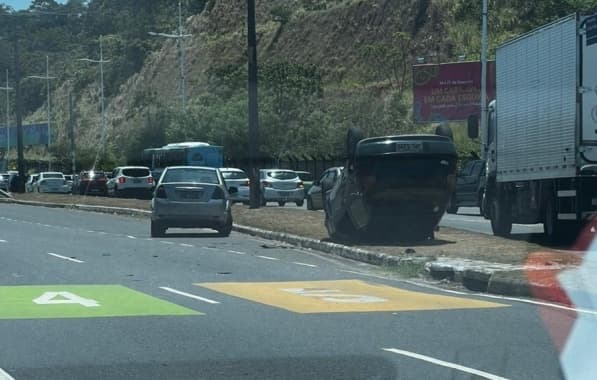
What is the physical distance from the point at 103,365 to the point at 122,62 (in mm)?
109648

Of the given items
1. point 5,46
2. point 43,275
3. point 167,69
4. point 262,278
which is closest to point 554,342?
point 262,278

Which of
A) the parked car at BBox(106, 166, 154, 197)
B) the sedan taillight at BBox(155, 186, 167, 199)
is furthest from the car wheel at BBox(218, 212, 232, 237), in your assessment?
the parked car at BBox(106, 166, 154, 197)

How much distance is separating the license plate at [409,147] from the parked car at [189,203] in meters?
5.82

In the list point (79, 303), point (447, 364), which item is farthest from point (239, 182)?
point (447, 364)

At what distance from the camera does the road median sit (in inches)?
596

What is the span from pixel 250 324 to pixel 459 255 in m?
7.31

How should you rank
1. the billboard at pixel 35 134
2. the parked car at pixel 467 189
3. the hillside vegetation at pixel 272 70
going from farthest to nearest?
the billboard at pixel 35 134 → the hillside vegetation at pixel 272 70 → the parked car at pixel 467 189

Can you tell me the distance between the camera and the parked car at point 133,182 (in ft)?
171

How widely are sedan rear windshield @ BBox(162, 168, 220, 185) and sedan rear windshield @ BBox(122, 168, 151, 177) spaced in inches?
1052

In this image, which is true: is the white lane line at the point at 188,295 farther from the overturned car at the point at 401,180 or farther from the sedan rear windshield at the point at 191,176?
the sedan rear windshield at the point at 191,176

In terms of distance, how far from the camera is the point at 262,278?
17062 millimetres

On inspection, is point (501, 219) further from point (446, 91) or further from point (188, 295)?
point (446, 91)

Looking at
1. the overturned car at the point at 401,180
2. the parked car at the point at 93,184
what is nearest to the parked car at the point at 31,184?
the parked car at the point at 93,184

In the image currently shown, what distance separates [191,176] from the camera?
85.2ft
